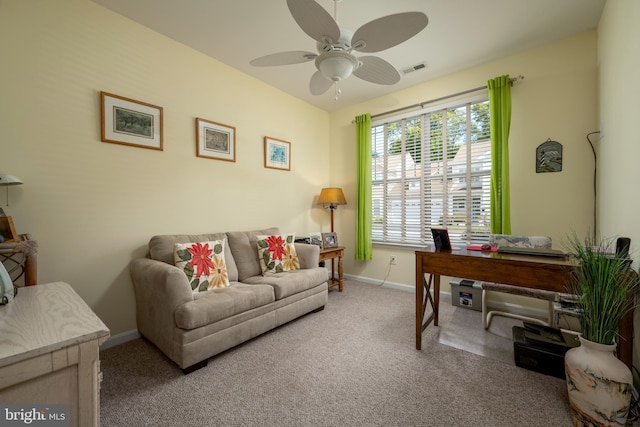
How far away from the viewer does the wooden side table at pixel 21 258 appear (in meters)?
1.52

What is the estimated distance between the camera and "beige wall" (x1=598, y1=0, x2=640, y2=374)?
155 cm

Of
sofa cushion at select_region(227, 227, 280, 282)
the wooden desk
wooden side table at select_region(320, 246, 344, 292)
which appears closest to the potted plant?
the wooden desk

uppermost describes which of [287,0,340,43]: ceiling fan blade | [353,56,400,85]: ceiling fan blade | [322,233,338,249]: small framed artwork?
[287,0,340,43]: ceiling fan blade

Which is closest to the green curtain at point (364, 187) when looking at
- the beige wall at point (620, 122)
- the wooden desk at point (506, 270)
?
the wooden desk at point (506, 270)

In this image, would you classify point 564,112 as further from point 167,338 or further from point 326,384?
point 167,338

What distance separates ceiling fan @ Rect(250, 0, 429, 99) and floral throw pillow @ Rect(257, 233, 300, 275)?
1733 millimetres

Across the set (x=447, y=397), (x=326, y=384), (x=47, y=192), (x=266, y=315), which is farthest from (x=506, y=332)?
(x=47, y=192)

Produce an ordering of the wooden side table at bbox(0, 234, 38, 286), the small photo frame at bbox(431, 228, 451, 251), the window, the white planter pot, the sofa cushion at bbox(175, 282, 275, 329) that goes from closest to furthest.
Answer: the white planter pot, the wooden side table at bbox(0, 234, 38, 286), the sofa cushion at bbox(175, 282, 275, 329), the small photo frame at bbox(431, 228, 451, 251), the window

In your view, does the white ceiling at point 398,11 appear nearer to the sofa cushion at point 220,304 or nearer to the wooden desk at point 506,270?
the wooden desk at point 506,270

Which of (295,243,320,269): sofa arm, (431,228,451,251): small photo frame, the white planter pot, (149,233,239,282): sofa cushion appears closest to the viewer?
the white planter pot

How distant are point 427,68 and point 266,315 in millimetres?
3245

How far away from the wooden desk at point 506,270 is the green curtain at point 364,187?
1.80 m

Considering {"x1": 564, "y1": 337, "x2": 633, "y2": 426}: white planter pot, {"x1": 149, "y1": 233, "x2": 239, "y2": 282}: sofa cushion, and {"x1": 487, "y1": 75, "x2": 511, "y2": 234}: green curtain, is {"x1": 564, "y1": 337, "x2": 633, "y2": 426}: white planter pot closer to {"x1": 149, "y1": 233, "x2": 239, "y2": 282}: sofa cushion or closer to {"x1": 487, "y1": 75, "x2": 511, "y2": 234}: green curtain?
{"x1": 487, "y1": 75, "x2": 511, "y2": 234}: green curtain

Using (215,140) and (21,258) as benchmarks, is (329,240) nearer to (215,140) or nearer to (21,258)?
(215,140)
